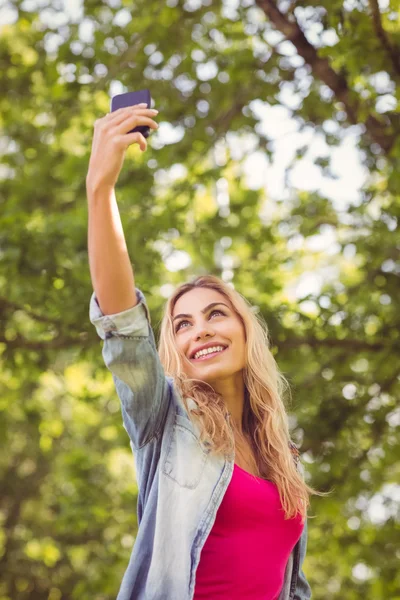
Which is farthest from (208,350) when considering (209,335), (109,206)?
(109,206)

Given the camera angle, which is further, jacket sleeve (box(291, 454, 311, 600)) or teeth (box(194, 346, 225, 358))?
jacket sleeve (box(291, 454, 311, 600))

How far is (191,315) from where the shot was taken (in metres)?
2.33

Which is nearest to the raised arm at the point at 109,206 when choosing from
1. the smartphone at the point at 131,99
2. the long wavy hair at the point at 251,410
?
the smartphone at the point at 131,99

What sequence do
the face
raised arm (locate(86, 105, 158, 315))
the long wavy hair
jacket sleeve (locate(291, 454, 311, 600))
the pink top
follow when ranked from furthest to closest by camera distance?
jacket sleeve (locate(291, 454, 311, 600)) < the face < the long wavy hair < the pink top < raised arm (locate(86, 105, 158, 315))

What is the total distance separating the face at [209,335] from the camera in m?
2.21

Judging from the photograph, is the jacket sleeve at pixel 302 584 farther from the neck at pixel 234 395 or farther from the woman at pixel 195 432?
the neck at pixel 234 395

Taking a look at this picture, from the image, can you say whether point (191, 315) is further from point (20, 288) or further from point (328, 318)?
point (328, 318)

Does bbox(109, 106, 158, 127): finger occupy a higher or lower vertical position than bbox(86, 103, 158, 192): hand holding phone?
higher

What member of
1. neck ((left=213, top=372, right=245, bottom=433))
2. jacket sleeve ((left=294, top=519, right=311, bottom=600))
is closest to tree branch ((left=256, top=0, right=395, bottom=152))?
neck ((left=213, top=372, right=245, bottom=433))

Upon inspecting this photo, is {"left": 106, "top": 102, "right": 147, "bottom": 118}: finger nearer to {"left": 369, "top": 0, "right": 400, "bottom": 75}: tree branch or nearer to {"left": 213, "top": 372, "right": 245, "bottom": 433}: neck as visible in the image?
{"left": 213, "top": 372, "right": 245, "bottom": 433}: neck

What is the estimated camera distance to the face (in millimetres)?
2215

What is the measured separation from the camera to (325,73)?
4473 mm

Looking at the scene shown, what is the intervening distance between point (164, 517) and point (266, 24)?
4.23 m

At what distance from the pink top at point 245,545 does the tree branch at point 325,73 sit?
2730 mm
